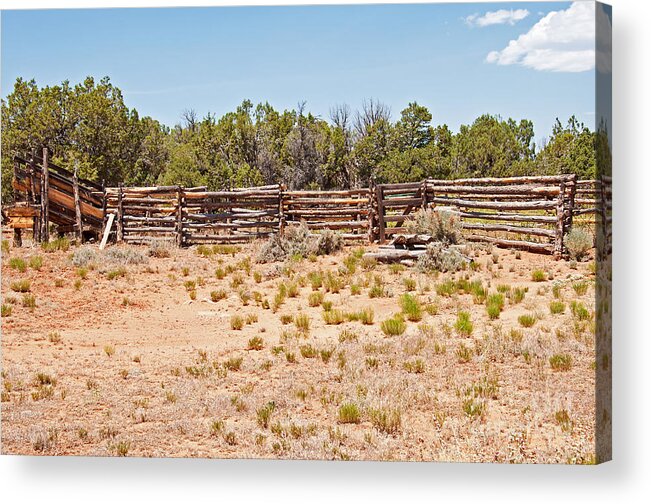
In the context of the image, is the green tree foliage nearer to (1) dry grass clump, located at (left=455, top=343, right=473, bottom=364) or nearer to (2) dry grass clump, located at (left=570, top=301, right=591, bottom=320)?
(2) dry grass clump, located at (left=570, top=301, right=591, bottom=320)

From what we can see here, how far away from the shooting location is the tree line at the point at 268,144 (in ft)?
26.5

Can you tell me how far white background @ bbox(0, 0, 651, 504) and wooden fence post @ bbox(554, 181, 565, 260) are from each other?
4.65 m

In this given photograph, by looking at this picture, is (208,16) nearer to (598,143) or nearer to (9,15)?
(9,15)

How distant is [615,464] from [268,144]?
11.0 metres

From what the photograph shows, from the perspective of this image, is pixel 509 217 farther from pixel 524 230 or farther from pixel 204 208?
pixel 204 208

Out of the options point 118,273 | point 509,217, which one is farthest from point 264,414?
point 509,217

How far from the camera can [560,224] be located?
1165 centimetres

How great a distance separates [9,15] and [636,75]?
624 centimetres

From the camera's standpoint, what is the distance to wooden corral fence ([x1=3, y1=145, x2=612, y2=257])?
10.6m

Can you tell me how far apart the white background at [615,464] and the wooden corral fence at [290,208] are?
11.8 feet

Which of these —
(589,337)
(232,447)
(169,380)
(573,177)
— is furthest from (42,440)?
(573,177)

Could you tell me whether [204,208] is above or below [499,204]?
above

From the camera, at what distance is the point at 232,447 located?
18.8 feet

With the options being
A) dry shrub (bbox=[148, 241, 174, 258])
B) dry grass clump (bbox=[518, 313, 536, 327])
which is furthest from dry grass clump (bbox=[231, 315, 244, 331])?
dry shrub (bbox=[148, 241, 174, 258])
